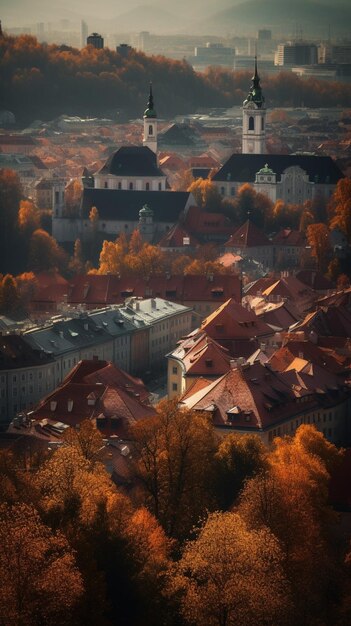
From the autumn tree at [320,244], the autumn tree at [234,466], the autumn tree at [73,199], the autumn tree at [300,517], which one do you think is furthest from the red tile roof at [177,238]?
the autumn tree at [234,466]

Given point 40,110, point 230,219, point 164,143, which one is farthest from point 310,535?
point 40,110

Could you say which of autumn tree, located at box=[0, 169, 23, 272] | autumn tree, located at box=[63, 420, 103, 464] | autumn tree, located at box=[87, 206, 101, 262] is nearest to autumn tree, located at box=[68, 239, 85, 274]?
autumn tree, located at box=[87, 206, 101, 262]

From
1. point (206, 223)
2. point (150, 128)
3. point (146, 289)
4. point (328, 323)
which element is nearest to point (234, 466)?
point (328, 323)

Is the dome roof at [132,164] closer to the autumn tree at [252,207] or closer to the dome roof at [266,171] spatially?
the dome roof at [266,171]

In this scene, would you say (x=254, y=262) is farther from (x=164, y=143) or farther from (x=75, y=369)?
(x=164, y=143)

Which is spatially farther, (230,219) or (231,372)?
(230,219)

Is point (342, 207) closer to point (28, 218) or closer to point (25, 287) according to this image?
point (28, 218)
